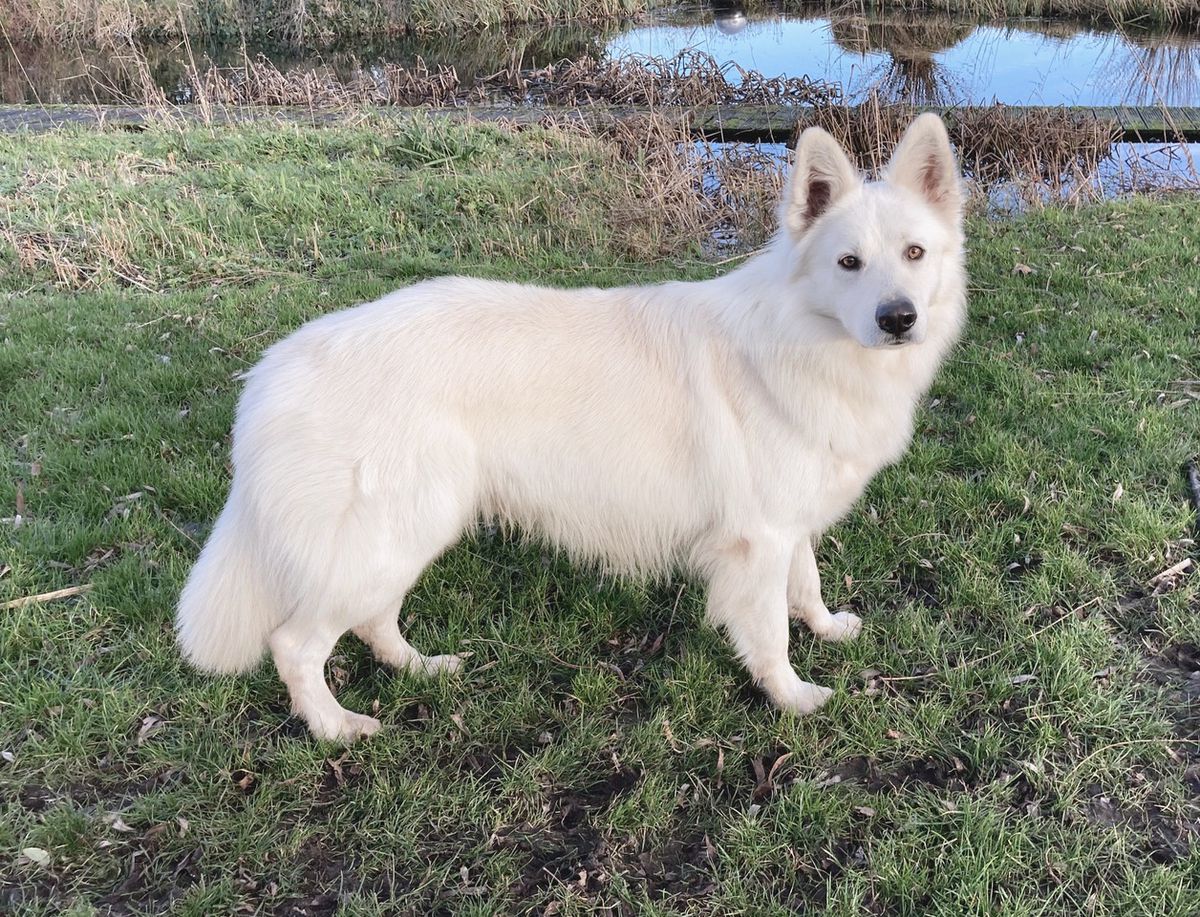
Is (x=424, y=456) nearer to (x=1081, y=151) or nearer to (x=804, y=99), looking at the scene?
(x=1081, y=151)

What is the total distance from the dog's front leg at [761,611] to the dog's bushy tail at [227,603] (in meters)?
1.50

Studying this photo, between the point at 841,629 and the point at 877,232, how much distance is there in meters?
1.51

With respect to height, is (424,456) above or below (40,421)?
above

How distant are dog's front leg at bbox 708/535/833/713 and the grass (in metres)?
0.10

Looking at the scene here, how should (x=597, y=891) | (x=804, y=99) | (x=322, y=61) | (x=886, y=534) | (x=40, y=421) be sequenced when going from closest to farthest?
(x=597, y=891) < (x=886, y=534) < (x=40, y=421) < (x=804, y=99) < (x=322, y=61)

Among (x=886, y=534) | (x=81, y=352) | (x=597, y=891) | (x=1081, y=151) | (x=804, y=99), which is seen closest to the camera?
(x=597, y=891)

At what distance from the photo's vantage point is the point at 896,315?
233 cm

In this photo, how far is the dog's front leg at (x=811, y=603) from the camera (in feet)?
10.0

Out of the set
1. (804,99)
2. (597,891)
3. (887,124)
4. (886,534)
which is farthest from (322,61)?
(597,891)

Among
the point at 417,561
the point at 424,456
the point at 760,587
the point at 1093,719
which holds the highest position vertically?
the point at 424,456

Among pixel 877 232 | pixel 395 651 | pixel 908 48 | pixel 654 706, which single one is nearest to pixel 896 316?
pixel 877 232

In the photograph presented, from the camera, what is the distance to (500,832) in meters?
2.43

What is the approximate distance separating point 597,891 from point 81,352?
4743mm

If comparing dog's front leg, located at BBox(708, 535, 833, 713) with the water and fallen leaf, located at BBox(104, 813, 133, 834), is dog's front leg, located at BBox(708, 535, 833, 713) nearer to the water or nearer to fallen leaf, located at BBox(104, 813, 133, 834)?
fallen leaf, located at BBox(104, 813, 133, 834)
